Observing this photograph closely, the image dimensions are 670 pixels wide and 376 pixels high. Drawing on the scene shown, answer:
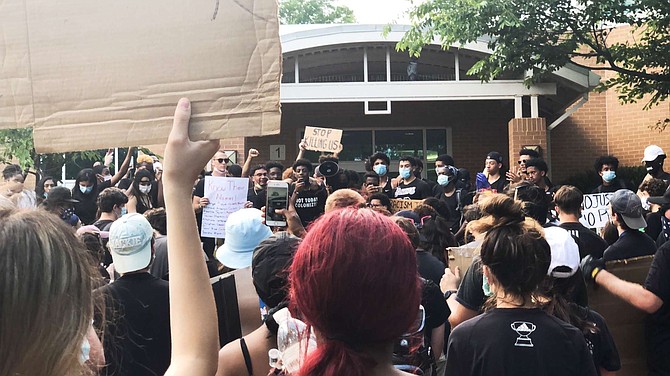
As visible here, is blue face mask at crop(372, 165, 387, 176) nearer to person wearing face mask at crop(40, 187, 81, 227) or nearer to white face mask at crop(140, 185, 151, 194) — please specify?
white face mask at crop(140, 185, 151, 194)

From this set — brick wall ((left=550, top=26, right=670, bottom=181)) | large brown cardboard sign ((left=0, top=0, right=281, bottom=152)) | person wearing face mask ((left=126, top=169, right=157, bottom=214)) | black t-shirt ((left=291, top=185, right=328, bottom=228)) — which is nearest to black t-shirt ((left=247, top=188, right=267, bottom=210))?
black t-shirt ((left=291, top=185, right=328, bottom=228))

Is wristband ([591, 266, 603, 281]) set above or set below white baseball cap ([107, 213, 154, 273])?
below

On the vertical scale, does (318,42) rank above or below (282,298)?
above

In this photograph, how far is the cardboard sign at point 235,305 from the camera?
3150 millimetres

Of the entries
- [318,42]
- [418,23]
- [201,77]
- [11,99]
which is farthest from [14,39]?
[318,42]

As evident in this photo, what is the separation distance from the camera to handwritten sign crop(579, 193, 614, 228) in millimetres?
7504

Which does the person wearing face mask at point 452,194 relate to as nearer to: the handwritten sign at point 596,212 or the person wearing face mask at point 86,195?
the handwritten sign at point 596,212

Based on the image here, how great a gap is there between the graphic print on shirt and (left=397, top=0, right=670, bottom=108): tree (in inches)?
314

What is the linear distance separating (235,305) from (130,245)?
24.0 inches

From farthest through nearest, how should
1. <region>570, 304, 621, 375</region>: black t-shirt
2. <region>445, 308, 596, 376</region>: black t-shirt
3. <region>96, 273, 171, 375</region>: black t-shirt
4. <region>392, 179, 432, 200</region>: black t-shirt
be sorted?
<region>392, 179, 432, 200</region>: black t-shirt
<region>96, 273, 171, 375</region>: black t-shirt
<region>570, 304, 621, 375</region>: black t-shirt
<region>445, 308, 596, 376</region>: black t-shirt

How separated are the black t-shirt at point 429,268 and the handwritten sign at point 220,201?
131 inches

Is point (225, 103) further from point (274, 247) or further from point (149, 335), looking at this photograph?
Answer: point (149, 335)

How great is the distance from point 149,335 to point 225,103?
2026mm

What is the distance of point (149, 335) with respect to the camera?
3184 millimetres
